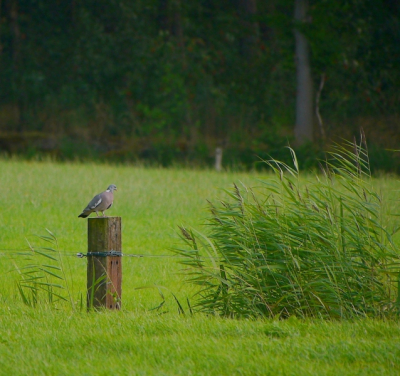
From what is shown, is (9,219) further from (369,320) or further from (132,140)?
(132,140)

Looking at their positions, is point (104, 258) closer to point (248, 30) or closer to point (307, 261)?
point (307, 261)

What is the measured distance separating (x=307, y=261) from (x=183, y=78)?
25286 mm

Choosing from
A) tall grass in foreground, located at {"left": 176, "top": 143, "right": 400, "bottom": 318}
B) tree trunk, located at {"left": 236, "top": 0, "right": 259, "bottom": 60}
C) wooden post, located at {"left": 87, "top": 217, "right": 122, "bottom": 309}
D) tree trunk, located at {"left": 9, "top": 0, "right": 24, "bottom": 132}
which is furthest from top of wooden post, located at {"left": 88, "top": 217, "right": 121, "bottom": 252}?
tree trunk, located at {"left": 236, "top": 0, "right": 259, "bottom": 60}

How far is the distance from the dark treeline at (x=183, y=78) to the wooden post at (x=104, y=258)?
20.1 metres

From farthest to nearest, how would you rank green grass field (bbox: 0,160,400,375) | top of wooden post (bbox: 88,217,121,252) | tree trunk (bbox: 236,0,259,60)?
tree trunk (bbox: 236,0,259,60) < top of wooden post (bbox: 88,217,121,252) < green grass field (bbox: 0,160,400,375)

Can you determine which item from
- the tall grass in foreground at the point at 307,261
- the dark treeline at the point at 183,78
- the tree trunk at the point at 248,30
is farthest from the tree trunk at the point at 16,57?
the tall grass in foreground at the point at 307,261

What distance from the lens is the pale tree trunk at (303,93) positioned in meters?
25.6

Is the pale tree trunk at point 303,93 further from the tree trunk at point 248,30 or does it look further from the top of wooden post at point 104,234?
the top of wooden post at point 104,234

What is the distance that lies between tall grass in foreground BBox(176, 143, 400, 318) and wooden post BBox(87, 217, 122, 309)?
2.20 feet

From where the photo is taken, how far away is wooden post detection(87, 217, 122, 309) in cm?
588

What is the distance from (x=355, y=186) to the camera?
6.71m

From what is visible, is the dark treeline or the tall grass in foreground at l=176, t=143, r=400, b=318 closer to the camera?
the tall grass in foreground at l=176, t=143, r=400, b=318

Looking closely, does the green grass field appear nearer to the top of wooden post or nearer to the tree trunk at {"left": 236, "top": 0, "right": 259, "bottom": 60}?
the top of wooden post

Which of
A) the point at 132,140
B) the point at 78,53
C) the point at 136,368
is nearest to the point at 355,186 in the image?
the point at 136,368
